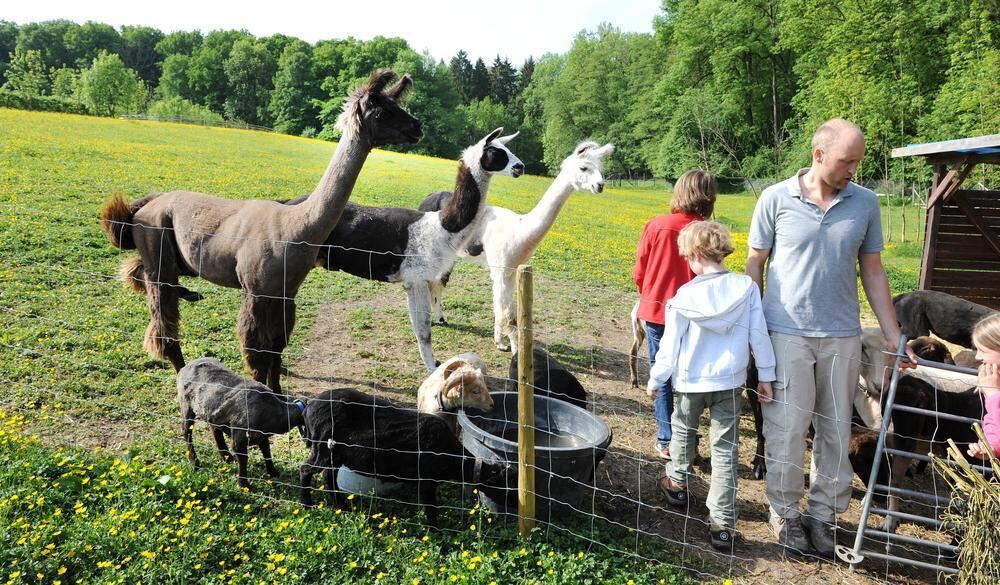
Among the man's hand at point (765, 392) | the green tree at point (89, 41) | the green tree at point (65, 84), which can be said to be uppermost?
the green tree at point (89, 41)

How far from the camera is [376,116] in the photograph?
4.32m

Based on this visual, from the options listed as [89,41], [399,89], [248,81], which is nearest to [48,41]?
[89,41]

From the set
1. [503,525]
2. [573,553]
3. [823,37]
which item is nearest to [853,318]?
[573,553]

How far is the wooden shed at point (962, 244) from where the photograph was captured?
809 centimetres

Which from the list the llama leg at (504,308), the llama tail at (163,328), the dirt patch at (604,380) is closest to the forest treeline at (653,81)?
the dirt patch at (604,380)

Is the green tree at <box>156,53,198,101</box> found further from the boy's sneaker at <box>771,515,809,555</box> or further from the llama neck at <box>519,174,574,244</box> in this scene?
the boy's sneaker at <box>771,515,809,555</box>

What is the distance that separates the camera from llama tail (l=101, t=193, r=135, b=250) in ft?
15.9

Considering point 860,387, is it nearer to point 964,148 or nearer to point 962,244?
point 964,148

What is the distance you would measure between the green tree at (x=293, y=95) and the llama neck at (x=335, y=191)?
54298mm

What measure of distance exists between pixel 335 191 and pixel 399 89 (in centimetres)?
95

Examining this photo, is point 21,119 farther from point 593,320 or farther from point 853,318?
point 853,318

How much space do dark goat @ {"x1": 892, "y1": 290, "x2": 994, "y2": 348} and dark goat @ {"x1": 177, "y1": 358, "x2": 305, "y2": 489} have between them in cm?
595

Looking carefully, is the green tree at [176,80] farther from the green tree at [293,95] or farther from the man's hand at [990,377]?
the man's hand at [990,377]

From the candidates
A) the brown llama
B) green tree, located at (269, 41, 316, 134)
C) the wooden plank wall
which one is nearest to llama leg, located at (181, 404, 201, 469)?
the brown llama
